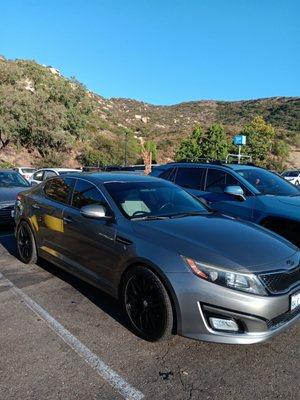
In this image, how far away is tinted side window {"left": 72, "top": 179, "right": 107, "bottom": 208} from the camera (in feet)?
15.7

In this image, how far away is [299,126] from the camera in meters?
81.1

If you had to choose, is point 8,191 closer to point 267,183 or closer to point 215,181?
point 215,181

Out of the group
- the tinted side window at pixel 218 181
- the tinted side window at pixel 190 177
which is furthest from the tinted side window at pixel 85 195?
the tinted side window at pixel 190 177

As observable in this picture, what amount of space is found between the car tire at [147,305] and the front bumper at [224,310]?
13 centimetres

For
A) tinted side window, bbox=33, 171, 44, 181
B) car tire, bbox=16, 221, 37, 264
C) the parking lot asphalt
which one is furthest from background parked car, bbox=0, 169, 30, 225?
tinted side window, bbox=33, 171, 44, 181

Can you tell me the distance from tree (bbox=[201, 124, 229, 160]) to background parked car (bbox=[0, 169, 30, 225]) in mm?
41436

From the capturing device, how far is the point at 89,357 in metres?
3.53

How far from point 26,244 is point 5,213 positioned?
9.32ft

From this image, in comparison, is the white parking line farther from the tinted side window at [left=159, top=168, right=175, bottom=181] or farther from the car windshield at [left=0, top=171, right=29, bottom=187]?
the car windshield at [left=0, top=171, right=29, bottom=187]

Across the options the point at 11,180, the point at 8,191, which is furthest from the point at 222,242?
the point at 11,180

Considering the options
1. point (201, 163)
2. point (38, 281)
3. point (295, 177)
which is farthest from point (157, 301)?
point (295, 177)

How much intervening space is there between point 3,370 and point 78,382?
0.63 meters

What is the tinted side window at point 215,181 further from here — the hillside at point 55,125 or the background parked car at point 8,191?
the hillside at point 55,125

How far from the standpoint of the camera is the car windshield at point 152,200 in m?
4.52
